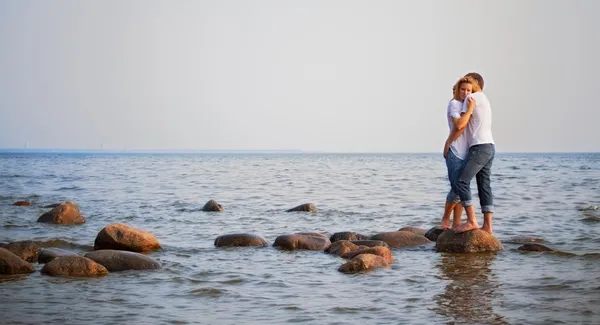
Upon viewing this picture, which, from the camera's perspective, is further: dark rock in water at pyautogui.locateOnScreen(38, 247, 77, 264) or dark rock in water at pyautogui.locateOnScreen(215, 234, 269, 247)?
dark rock in water at pyautogui.locateOnScreen(215, 234, 269, 247)

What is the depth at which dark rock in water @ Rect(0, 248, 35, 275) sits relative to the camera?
28.2ft

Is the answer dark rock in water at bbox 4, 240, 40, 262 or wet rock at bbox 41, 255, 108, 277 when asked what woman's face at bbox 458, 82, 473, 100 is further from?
dark rock in water at bbox 4, 240, 40, 262

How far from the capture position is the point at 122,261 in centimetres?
901

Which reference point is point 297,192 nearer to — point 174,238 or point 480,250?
point 174,238

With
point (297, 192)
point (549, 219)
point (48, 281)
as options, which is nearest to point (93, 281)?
point (48, 281)

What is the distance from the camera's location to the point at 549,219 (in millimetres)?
15211

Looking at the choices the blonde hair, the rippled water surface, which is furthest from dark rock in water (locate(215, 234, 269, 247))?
the blonde hair

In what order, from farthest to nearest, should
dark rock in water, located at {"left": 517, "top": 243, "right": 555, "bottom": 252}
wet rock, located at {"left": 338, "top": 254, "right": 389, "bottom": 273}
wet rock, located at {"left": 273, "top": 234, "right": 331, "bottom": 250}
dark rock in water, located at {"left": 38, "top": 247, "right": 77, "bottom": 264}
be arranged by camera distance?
1. wet rock, located at {"left": 273, "top": 234, "right": 331, "bottom": 250}
2. dark rock in water, located at {"left": 517, "top": 243, "right": 555, "bottom": 252}
3. dark rock in water, located at {"left": 38, "top": 247, "right": 77, "bottom": 264}
4. wet rock, located at {"left": 338, "top": 254, "right": 389, "bottom": 273}

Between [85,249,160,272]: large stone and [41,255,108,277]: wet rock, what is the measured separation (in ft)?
0.93

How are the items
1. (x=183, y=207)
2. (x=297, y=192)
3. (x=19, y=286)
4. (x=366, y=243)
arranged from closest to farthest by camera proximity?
(x=19, y=286)
(x=366, y=243)
(x=183, y=207)
(x=297, y=192)

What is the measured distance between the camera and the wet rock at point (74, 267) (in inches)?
332

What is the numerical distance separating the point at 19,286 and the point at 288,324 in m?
3.65

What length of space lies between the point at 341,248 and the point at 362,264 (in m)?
1.57

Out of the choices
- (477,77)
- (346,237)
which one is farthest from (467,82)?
(346,237)
